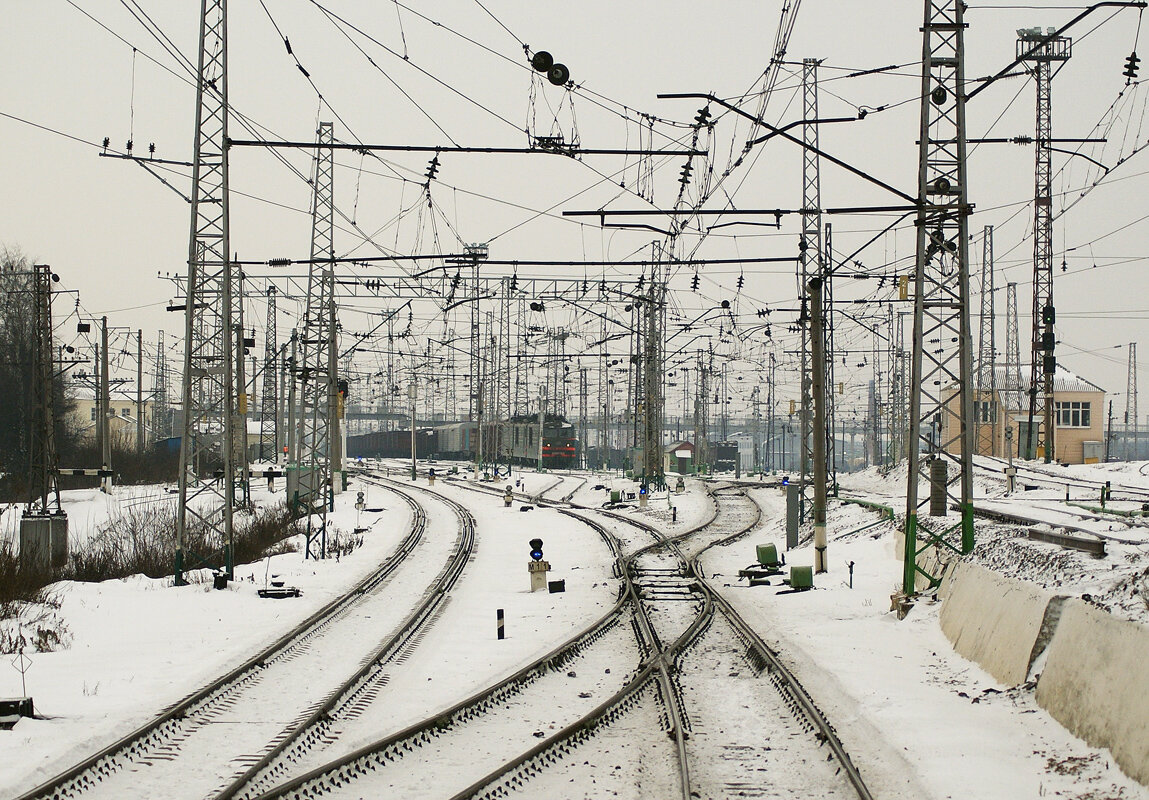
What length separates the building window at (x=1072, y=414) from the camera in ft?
199

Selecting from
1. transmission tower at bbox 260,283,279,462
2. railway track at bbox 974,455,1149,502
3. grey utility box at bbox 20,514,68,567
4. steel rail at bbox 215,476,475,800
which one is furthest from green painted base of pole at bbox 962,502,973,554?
transmission tower at bbox 260,283,279,462

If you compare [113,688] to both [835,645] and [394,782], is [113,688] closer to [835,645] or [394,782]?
[394,782]

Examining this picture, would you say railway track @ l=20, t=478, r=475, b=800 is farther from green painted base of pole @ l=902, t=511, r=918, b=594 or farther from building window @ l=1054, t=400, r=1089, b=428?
building window @ l=1054, t=400, r=1089, b=428

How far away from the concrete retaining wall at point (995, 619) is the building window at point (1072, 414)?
51.2 m

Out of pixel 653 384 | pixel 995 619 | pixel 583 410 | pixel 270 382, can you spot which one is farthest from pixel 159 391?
pixel 995 619

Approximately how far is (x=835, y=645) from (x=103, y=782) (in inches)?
365

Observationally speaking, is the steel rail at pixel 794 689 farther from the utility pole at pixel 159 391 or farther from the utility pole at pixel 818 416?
the utility pole at pixel 159 391

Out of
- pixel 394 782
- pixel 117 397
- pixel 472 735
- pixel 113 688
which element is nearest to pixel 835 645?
pixel 472 735

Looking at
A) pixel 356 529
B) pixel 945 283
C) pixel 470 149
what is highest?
pixel 470 149

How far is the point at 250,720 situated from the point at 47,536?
19214 mm

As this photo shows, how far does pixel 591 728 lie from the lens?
10.0 m

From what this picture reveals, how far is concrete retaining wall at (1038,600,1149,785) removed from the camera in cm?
807

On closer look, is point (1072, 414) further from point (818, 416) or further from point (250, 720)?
point (250, 720)

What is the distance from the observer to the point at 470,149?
54.9ft
